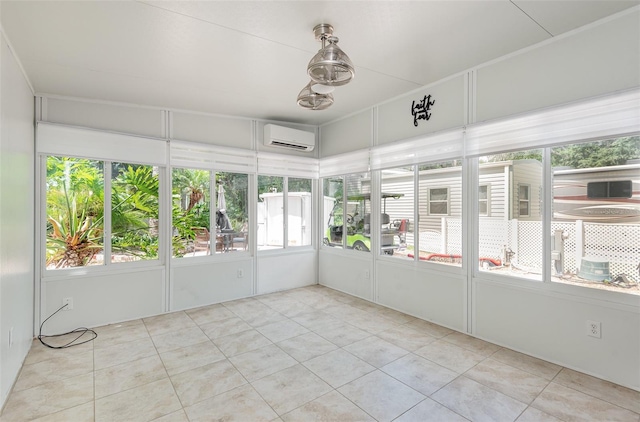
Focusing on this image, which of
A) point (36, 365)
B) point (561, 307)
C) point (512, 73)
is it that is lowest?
point (36, 365)

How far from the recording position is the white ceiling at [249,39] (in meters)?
2.14

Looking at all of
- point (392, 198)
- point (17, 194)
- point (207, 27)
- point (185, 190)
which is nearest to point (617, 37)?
point (392, 198)

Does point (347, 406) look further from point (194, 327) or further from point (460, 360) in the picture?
point (194, 327)

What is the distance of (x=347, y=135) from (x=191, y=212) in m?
2.56

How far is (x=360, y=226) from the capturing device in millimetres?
4664

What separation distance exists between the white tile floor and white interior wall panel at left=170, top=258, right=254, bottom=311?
0.60 meters

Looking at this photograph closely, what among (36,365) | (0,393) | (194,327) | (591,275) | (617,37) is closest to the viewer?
(0,393)

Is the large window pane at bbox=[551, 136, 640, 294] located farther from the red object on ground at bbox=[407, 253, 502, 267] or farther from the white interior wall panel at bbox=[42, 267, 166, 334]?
the white interior wall panel at bbox=[42, 267, 166, 334]

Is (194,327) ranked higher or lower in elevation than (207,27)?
lower

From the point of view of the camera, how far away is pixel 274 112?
446 centimetres

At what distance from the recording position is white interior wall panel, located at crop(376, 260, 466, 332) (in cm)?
335

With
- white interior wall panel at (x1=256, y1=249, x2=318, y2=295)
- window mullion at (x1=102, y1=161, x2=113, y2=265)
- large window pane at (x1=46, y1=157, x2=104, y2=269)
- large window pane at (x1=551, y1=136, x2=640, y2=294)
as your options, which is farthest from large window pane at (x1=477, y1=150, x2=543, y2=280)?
large window pane at (x1=46, y1=157, x2=104, y2=269)

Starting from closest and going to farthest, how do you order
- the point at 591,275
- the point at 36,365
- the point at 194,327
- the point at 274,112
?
the point at 591,275 < the point at 36,365 < the point at 194,327 < the point at 274,112

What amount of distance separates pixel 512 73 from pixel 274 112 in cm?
292
